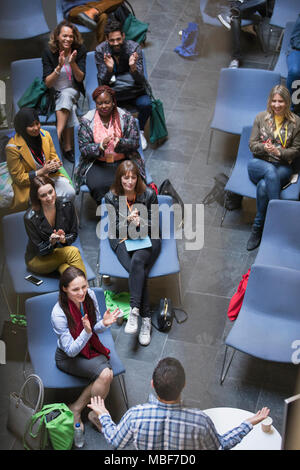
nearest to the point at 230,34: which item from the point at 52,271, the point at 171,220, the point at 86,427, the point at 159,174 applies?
the point at 159,174

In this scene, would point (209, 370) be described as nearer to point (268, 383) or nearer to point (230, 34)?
point (268, 383)

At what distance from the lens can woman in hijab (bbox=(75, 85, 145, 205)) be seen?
576cm

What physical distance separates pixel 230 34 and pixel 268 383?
14.7ft

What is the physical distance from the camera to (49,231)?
510 centimetres

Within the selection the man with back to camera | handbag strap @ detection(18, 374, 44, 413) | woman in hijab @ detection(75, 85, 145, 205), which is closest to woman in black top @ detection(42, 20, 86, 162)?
woman in hijab @ detection(75, 85, 145, 205)

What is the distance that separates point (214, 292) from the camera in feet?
18.2

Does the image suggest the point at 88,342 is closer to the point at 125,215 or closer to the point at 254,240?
the point at 125,215

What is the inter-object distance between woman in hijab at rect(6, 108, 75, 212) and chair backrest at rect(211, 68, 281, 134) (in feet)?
5.38

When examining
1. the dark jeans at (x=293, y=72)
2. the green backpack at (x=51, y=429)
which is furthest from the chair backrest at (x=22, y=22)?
the green backpack at (x=51, y=429)

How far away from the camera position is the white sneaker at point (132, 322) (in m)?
5.15

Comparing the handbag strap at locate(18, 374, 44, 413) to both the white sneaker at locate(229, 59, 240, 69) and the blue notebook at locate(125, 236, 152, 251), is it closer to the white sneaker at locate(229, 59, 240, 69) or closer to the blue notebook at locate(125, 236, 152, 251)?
the blue notebook at locate(125, 236, 152, 251)

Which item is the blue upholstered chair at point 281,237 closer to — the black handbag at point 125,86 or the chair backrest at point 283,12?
the black handbag at point 125,86

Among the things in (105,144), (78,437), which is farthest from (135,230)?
(78,437)

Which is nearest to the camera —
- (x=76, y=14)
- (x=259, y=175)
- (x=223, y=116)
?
(x=259, y=175)
